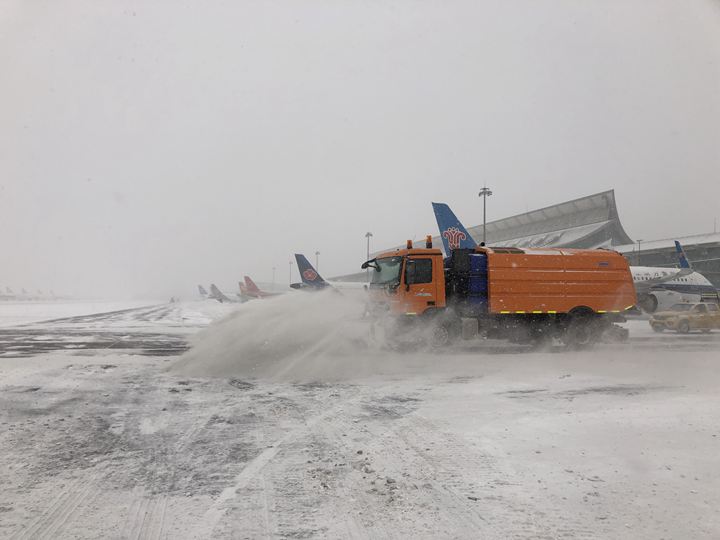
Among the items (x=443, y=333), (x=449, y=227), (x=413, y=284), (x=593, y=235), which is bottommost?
(x=443, y=333)

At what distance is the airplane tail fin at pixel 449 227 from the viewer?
81.5 feet

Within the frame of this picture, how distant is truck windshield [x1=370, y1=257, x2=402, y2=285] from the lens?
12945 millimetres

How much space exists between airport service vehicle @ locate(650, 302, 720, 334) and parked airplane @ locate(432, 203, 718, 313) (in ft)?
6.84

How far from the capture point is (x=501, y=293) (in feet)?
44.2

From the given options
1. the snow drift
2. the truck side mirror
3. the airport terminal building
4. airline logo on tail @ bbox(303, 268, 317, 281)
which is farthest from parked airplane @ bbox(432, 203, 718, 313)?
the airport terminal building

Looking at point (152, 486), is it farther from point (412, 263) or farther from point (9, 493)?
point (412, 263)

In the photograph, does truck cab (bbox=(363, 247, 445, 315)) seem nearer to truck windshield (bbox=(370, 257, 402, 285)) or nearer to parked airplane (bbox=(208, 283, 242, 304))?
truck windshield (bbox=(370, 257, 402, 285))

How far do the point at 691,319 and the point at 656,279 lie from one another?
454 centimetres

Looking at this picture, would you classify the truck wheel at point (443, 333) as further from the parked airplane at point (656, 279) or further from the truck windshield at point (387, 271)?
the parked airplane at point (656, 279)

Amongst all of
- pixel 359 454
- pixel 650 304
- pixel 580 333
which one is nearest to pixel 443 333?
pixel 580 333

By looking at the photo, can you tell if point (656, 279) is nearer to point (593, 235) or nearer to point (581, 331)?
point (581, 331)

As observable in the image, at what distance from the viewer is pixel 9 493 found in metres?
3.68

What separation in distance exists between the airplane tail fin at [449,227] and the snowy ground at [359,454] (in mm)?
15989

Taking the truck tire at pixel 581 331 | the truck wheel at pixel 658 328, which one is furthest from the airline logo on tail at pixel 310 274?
the truck tire at pixel 581 331
